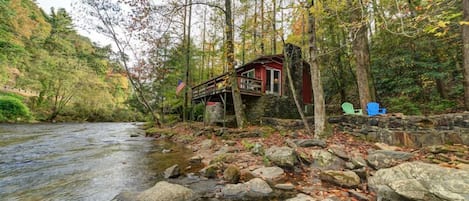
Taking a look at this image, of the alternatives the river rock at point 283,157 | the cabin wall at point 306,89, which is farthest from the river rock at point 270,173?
the cabin wall at point 306,89

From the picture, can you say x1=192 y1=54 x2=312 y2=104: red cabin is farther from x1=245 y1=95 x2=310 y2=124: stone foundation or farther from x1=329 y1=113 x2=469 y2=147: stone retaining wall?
x1=329 y1=113 x2=469 y2=147: stone retaining wall

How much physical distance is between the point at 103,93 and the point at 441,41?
32386 mm

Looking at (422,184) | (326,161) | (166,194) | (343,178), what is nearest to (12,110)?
(166,194)

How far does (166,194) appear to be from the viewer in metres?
3.09

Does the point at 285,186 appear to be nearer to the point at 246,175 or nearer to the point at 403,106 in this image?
the point at 246,175

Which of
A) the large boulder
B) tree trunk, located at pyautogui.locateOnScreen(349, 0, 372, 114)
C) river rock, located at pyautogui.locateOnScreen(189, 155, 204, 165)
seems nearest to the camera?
the large boulder

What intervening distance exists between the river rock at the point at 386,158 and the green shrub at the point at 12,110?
2694 centimetres

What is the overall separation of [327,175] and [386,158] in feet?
4.00

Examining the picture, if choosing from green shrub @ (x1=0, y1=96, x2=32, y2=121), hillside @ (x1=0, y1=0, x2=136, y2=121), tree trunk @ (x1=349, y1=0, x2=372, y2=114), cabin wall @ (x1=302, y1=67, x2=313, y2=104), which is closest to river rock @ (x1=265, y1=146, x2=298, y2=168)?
tree trunk @ (x1=349, y1=0, x2=372, y2=114)

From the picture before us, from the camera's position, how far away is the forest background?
6969 mm

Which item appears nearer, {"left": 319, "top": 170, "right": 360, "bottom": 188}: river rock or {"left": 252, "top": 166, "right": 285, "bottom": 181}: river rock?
{"left": 319, "top": 170, "right": 360, "bottom": 188}: river rock

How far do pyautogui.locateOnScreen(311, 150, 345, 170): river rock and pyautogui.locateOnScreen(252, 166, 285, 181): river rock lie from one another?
2.77 feet

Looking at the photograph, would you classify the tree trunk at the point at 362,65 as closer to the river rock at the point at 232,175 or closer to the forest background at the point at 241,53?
the forest background at the point at 241,53

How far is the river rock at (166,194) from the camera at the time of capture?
3031mm
